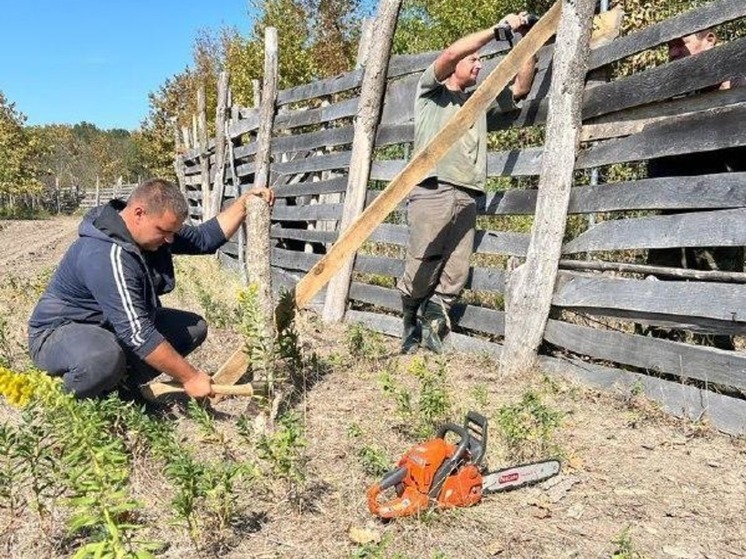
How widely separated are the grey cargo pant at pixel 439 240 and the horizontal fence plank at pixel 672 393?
3.19 ft

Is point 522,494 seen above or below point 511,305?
below

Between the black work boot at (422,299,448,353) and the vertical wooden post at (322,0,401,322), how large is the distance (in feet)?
3.31

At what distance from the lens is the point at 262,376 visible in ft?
12.8

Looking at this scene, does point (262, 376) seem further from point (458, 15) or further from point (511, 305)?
point (458, 15)

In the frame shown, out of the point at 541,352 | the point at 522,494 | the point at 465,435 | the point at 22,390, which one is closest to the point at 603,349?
the point at 541,352

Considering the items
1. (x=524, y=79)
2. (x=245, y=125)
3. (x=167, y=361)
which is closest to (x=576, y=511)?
(x=167, y=361)

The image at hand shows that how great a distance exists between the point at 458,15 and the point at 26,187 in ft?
83.3

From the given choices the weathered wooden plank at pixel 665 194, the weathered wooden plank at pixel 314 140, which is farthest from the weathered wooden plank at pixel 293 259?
the weathered wooden plank at pixel 665 194

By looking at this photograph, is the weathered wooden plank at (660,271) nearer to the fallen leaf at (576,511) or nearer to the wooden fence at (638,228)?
the wooden fence at (638,228)

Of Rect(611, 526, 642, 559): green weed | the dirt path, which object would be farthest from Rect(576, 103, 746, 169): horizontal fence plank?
the dirt path

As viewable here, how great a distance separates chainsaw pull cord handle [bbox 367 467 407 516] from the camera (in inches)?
103

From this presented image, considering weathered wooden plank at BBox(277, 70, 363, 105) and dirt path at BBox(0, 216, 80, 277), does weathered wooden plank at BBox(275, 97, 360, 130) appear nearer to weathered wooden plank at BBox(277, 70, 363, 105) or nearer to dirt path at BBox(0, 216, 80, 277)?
weathered wooden plank at BBox(277, 70, 363, 105)

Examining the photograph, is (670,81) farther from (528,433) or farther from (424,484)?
(424,484)

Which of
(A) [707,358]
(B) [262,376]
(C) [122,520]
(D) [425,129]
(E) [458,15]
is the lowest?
(C) [122,520]
